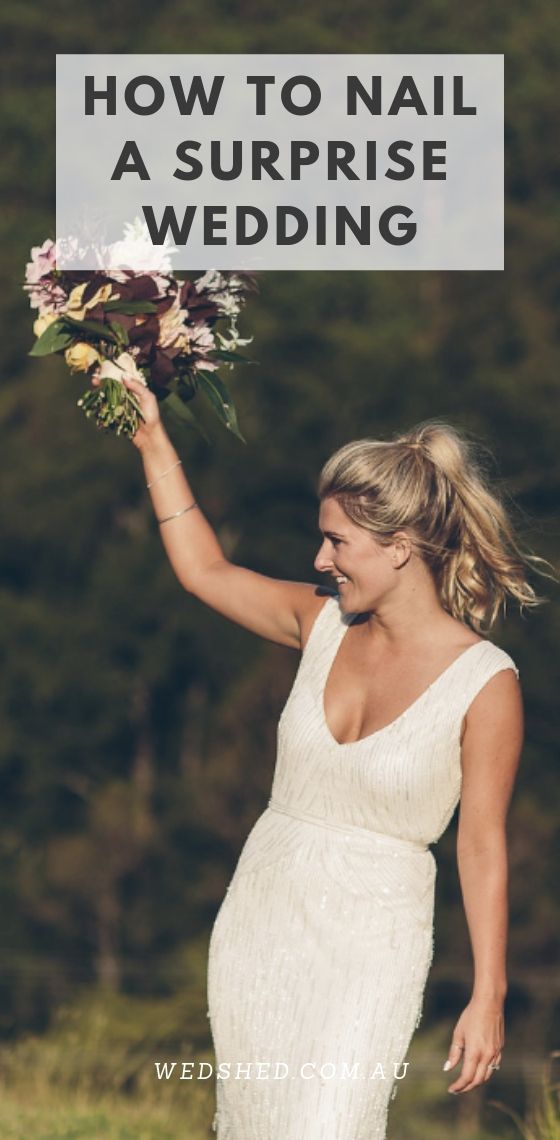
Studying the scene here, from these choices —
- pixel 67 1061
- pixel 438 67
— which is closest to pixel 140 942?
pixel 438 67

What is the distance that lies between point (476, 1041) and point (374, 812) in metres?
0.44

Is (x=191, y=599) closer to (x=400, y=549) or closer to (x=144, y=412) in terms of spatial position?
(x=144, y=412)

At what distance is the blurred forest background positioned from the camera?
2981 centimetres

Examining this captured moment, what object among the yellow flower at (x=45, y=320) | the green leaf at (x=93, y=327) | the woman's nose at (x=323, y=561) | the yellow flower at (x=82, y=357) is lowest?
the woman's nose at (x=323, y=561)

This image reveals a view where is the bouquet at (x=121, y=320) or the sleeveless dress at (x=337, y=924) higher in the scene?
the bouquet at (x=121, y=320)

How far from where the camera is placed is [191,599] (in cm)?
3350

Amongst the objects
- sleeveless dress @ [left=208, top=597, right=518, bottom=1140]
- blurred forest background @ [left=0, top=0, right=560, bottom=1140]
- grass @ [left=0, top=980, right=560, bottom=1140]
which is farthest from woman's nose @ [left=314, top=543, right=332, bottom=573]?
blurred forest background @ [left=0, top=0, right=560, bottom=1140]

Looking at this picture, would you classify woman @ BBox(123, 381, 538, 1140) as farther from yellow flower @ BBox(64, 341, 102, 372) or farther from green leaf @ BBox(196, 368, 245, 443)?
yellow flower @ BBox(64, 341, 102, 372)

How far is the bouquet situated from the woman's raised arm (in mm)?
70

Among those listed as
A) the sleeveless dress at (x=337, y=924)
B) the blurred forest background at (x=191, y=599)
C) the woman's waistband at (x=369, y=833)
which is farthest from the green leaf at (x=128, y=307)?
the blurred forest background at (x=191, y=599)

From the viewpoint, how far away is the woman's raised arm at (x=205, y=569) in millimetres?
3867

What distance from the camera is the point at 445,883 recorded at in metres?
29.2

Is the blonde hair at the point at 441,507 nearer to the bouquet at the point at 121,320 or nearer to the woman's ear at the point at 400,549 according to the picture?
the woman's ear at the point at 400,549

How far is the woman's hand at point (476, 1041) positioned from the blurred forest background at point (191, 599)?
2391cm
